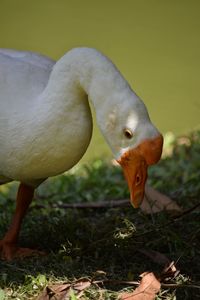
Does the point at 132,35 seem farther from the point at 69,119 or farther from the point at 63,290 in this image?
the point at 63,290

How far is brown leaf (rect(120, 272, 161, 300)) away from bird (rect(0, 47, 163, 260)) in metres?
0.27

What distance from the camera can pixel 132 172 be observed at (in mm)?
2773

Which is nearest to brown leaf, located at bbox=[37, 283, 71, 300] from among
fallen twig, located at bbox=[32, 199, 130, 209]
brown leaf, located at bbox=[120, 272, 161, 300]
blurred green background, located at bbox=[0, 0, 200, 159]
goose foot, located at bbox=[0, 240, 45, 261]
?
brown leaf, located at bbox=[120, 272, 161, 300]

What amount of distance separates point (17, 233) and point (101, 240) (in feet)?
1.35

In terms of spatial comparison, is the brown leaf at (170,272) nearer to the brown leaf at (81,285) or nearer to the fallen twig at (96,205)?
the brown leaf at (81,285)

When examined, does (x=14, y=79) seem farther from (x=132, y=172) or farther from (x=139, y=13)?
(x=139, y=13)

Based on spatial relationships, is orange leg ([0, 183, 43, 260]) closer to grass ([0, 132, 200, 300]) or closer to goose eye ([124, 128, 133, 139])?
grass ([0, 132, 200, 300])

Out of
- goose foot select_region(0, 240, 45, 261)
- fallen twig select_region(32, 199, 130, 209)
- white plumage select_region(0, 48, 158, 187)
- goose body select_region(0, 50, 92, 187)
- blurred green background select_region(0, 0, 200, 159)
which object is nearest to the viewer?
white plumage select_region(0, 48, 158, 187)

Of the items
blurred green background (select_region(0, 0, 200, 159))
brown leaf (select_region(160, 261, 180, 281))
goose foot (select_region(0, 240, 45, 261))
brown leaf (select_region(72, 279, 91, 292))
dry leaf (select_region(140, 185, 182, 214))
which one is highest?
brown leaf (select_region(160, 261, 180, 281))

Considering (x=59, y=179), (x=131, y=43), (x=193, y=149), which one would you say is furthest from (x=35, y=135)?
(x=131, y=43)

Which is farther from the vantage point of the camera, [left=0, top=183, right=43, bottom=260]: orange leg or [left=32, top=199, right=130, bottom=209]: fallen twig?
[left=32, top=199, right=130, bottom=209]: fallen twig

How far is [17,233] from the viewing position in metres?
3.35

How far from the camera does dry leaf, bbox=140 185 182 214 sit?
3631 millimetres

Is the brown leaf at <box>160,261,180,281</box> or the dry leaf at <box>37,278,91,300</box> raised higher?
the brown leaf at <box>160,261,180,281</box>
